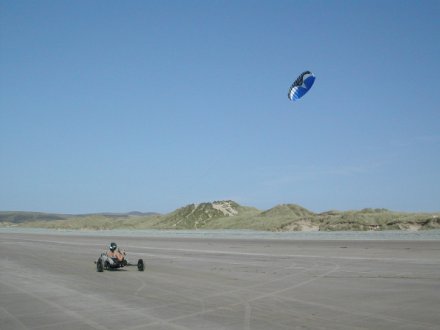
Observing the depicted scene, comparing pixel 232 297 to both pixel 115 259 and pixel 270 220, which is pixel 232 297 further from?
pixel 270 220

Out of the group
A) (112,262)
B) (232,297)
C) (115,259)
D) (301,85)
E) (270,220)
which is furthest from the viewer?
(270,220)

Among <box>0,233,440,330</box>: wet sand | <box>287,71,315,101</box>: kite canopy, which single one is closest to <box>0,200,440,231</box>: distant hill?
<box>287,71,315,101</box>: kite canopy

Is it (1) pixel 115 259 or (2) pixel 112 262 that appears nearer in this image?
(2) pixel 112 262

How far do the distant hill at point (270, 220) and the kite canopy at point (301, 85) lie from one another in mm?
35749

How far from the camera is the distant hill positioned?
66000 mm

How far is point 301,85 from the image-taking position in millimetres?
31781

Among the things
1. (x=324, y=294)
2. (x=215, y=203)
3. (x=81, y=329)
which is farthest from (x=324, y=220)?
(x=81, y=329)

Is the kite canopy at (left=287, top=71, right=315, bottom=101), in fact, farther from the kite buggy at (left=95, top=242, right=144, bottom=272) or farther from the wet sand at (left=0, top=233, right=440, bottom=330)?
the kite buggy at (left=95, top=242, right=144, bottom=272)

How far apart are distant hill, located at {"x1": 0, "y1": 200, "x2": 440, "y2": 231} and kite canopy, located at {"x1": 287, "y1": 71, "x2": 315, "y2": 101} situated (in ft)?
117

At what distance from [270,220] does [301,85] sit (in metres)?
65.2

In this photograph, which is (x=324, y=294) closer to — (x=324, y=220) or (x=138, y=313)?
(x=138, y=313)

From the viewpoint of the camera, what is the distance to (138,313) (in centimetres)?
1127

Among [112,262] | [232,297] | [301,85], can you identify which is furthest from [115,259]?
[301,85]

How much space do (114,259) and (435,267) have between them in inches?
500
